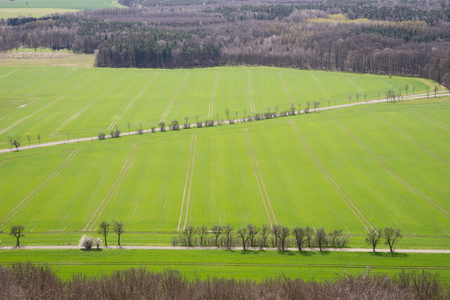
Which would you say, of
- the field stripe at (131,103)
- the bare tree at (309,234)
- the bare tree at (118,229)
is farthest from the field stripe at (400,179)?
the field stripe at (131,103)

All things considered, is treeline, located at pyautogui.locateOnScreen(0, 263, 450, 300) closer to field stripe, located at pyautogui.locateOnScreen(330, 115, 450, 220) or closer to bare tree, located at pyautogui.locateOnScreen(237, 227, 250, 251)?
bare tree, located at pyautogui.locateOnScreen(237, 227, 250, 251)

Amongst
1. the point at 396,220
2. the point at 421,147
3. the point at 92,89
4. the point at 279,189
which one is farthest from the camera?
the point at 92,89

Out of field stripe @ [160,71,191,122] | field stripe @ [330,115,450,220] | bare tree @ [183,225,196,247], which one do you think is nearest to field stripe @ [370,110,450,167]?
field stripe @ [330,115,450,220]

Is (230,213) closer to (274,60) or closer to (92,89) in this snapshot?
(92,89)

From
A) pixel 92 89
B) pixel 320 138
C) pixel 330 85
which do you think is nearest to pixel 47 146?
pixel 92 89

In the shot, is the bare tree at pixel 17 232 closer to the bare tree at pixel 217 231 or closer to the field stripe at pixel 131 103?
the bare tree at pixel 217 231

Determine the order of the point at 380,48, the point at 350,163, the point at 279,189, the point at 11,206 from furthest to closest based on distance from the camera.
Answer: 1. the point at 380,48
2. the point at 350,163
3. the point at 279,189
4. the point at 11,206

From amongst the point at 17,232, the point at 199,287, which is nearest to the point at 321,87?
the point at 17,232
